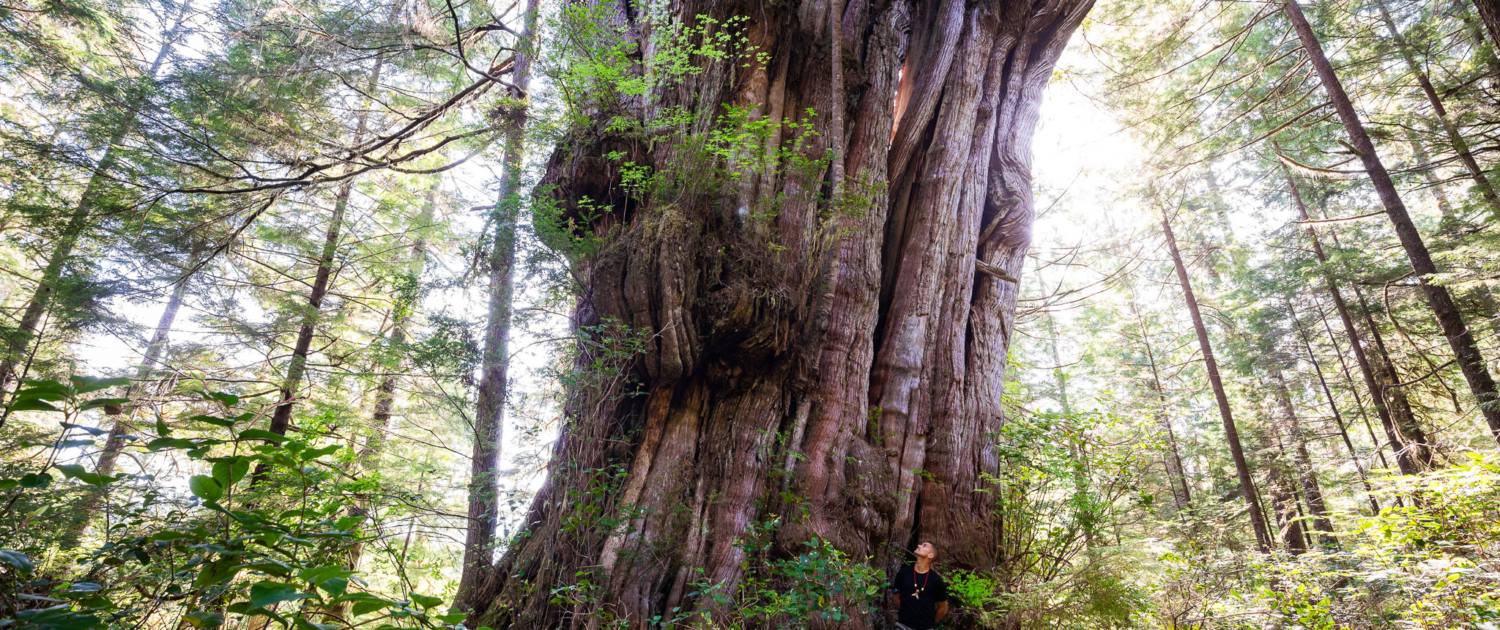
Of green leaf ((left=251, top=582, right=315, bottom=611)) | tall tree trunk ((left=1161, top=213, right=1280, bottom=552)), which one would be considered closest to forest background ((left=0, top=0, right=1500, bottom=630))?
green leaf ((left=251, top=582, right=315, bottom=611))

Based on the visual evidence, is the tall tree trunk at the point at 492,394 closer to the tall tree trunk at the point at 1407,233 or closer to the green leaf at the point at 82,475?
the green leaf at the point at 82,475

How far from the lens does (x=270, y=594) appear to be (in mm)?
863

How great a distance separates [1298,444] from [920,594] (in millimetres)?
13944

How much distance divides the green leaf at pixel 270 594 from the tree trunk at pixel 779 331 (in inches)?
115

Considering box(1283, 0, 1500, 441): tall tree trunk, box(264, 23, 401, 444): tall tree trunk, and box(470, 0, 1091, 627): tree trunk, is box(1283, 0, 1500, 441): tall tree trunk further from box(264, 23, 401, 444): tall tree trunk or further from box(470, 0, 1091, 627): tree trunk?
box(264, 23, 401, 444): tall tree trunk

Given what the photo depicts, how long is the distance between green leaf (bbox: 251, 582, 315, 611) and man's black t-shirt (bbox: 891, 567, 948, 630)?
14.9 feet

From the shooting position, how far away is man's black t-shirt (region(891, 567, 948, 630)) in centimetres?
454

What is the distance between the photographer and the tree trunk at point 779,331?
13.9ft

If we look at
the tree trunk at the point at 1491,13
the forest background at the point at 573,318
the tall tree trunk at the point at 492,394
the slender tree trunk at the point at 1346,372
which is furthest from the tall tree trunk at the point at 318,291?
the slender tree trunk at the point at 1346,372

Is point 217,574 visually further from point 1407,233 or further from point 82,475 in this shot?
point 1407,233

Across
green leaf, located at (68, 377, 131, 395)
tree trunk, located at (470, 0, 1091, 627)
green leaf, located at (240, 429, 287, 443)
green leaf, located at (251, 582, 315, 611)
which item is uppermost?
tree trunk, located at (470, 0, 1091, 627)

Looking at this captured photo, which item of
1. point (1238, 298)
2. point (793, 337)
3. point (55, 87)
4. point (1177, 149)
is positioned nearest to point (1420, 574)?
point (793, 337)

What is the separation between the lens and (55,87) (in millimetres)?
6668

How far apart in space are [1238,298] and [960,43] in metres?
11.8
